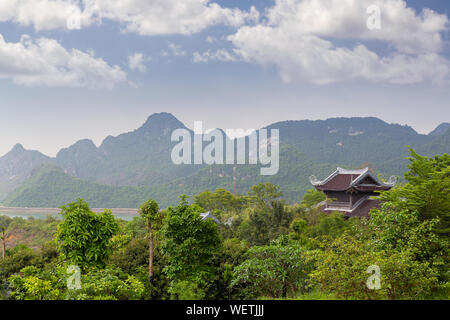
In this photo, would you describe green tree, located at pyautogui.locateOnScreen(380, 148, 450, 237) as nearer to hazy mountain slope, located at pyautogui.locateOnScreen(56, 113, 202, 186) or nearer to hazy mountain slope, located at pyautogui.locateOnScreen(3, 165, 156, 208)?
hazy mountain slope, located at pyautogui.locateOnScreen(3, 165, 156, 208)

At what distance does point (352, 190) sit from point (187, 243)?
29.6 ft

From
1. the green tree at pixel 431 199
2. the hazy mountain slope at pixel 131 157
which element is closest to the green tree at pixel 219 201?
the green tree at pixel 431 199

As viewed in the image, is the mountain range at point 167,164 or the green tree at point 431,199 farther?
the mountain range at point 167,164

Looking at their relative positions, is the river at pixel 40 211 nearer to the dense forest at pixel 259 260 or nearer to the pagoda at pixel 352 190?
the pagoda at pixel 352 190

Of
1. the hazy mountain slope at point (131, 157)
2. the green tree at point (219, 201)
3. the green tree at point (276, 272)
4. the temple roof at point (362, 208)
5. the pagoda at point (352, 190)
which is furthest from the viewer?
the hazy mountain slope at point (131, 157)

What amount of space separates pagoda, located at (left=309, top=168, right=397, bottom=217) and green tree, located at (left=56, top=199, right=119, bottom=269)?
33.3ft

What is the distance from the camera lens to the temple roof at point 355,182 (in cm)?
1345

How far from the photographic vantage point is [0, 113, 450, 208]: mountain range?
198ft

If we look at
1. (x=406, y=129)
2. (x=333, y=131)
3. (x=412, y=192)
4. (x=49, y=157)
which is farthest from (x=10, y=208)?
(x=406, y=129)

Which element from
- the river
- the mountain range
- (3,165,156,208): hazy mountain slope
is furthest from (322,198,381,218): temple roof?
(3,165,156,208): hazy mountain slope

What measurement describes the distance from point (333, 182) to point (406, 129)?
93.7m

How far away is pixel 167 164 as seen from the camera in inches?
3565

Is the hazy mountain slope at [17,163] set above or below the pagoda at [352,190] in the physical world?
above

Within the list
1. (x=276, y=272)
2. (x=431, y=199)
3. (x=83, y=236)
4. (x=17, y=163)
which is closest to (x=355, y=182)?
(x=431, y=199)
